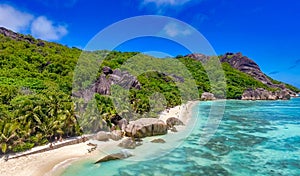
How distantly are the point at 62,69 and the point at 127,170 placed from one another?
97.7 feet

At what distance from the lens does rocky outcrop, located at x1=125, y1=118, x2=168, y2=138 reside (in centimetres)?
2028

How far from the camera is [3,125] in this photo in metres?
14.9

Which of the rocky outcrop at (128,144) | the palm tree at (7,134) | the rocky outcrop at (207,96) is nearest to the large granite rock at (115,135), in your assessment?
the rocky outcrop at (128,144)

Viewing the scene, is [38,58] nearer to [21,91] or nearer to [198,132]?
[21,91]

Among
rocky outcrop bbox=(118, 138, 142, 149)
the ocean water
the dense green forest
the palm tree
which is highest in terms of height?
the dense green forest

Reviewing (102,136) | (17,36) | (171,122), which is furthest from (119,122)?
(17,36)

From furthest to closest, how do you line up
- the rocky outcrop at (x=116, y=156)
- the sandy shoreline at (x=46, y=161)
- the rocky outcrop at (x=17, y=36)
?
1. the rocky outcrop at (x=17, y=36)
2. the rocky outcrop at (x=116, y=156)
3. the sandy shoreline at (x=46, y=161)

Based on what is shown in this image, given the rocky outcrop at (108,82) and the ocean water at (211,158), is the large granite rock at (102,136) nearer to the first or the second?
A: the ocean water at (211,158)

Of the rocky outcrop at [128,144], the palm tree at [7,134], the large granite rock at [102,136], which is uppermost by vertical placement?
the palm tree at [7,134]

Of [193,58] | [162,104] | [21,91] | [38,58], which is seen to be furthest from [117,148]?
[193,58]

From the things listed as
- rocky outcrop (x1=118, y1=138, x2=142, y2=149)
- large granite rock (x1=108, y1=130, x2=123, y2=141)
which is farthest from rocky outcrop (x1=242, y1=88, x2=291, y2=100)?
rocky outcrop (x1=118, y1=138, x2=142, y2=149)

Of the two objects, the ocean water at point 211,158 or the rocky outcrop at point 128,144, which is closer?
the ocean water at point 211,158

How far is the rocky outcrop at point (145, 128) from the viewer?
20.3 m

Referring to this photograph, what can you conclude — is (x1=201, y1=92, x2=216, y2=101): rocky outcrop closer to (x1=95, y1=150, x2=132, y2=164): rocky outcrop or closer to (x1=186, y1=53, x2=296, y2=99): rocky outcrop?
(x1=186, y1=53, x2=296, y2=99): rocky outcrop
